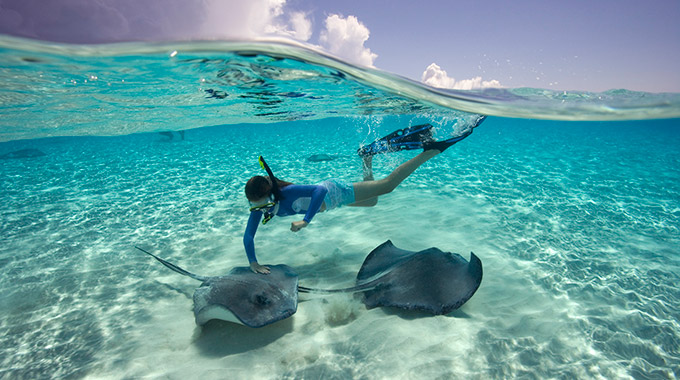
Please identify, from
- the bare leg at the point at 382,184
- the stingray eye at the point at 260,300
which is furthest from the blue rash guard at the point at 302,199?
the stingray eye at the point at 260,300

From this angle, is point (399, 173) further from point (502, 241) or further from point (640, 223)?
point (640, 223)

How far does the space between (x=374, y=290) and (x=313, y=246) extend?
288cm

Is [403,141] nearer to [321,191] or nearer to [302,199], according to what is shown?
[321,191]

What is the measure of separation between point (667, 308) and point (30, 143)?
60.0m

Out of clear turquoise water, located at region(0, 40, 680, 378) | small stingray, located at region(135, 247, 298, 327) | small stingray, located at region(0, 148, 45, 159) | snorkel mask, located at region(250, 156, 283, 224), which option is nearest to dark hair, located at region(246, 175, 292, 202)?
snorkel mask, located at region(250, 156, 283, 224)

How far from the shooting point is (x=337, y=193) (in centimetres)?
570

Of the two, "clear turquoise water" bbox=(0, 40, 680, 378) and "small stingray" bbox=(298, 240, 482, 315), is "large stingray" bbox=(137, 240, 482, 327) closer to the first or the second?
"small stingray" bbox=(298, 240, 482, 315)

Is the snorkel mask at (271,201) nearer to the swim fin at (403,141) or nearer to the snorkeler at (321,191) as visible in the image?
the snorkeler at (321,191)

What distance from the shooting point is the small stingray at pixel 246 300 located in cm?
335

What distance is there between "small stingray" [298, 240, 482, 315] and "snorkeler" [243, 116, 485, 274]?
4.44 feet

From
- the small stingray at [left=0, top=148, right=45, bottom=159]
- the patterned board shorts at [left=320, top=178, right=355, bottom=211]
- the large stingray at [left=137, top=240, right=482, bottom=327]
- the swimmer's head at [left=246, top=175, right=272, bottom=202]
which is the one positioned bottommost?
the small stingray at [left=0, top=148, right=45, bottom=159]

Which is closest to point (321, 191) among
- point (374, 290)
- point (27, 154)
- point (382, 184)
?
point (382, 184)

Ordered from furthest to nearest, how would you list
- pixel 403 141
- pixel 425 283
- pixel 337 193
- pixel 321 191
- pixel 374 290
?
pixel 403 141 < pixel 337 193 < pixel 321 191 < pixel 374 290 < pixel 425 283

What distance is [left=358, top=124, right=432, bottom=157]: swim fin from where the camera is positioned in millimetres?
7007
